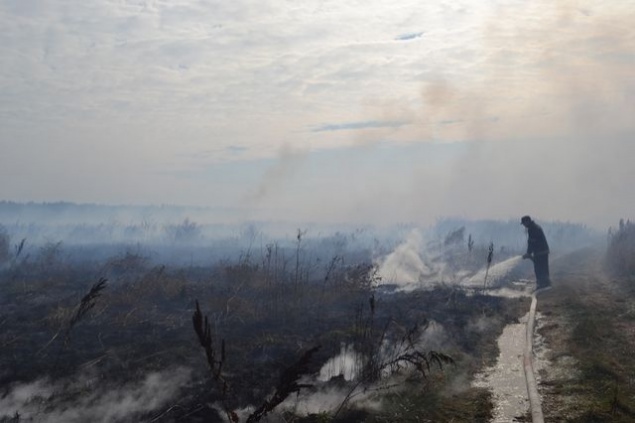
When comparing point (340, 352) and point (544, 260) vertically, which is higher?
point (544, 260)

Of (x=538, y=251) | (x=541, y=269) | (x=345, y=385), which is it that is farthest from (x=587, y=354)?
(x=541, y=269)

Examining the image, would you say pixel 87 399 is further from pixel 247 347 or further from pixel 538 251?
pixel 538 251

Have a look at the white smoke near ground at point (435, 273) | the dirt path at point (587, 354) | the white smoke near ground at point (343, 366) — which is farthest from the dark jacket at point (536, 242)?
the white smoke near ground at point (343, 366)

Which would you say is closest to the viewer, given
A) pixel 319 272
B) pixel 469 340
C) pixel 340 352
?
pixel 340 352

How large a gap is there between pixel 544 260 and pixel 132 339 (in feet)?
54.1

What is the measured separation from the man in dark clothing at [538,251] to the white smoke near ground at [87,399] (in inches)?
626

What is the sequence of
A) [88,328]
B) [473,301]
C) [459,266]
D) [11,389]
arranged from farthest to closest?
1. [459,266]
2. [473,301]
3. [88,328]
4. [11,389]

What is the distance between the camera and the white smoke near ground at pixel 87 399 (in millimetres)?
8016

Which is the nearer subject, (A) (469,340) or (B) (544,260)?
(A) (469,340)

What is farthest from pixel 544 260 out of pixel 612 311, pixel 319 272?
pixel 319 272

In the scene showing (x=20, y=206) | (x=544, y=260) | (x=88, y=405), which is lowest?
(x=88, y=405)

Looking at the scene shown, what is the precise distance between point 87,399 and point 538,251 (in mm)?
17857

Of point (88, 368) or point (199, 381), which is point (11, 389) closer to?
point (88, 368)

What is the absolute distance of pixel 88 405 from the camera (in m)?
8.40
